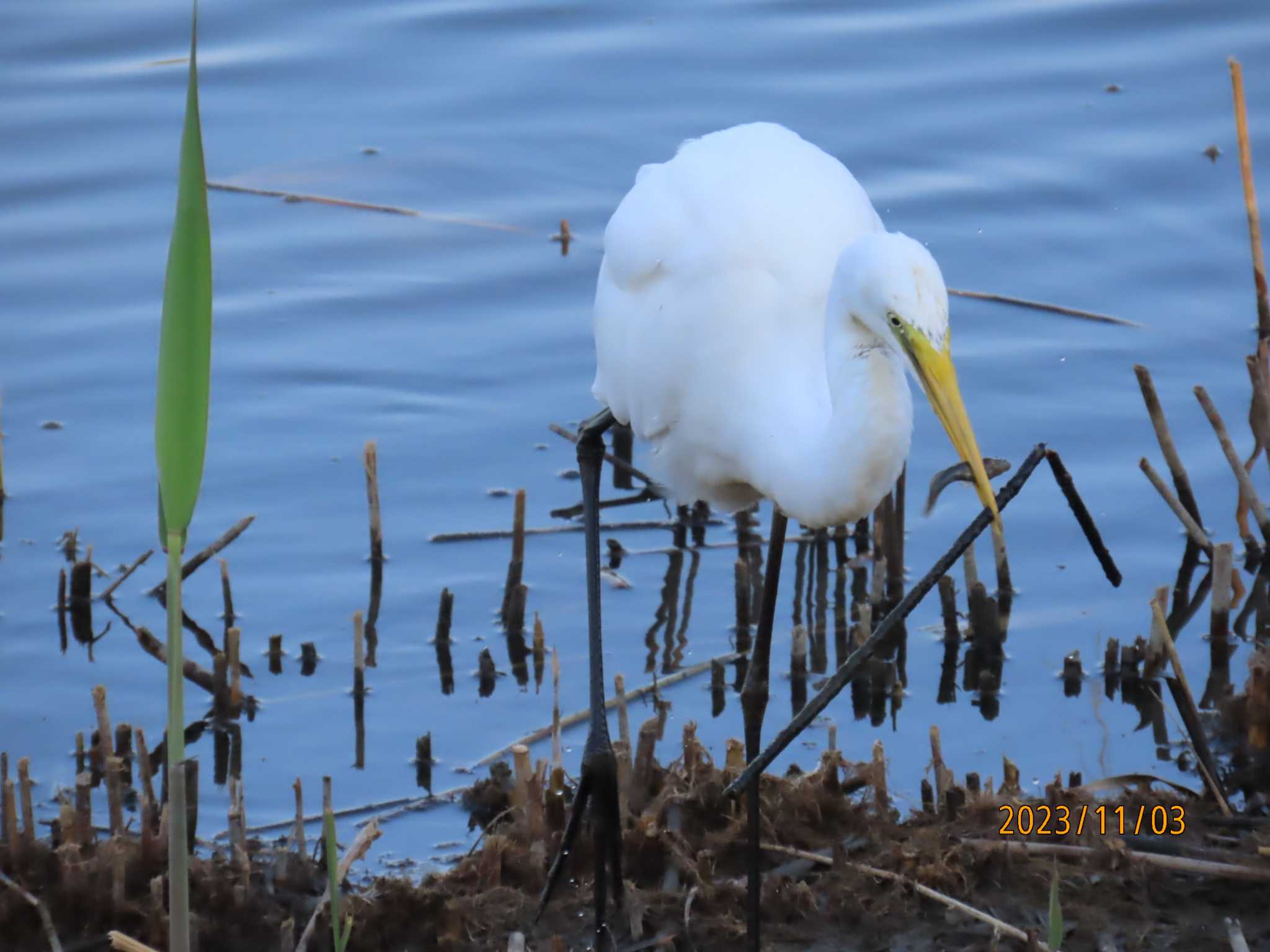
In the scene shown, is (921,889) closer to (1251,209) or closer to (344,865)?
(344,865)

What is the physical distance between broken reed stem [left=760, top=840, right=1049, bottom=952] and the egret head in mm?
790

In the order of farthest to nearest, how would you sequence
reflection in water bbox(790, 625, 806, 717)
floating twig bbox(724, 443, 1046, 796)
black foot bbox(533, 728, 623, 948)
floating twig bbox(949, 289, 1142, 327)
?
floating twig bbox(949, 289, 1142, 327)
reflection in water bbox(790, 625, 806, 717)
black foot bbox(533, 728, 623, 948)
floating twig bbox(724, 443, 1046, 796)

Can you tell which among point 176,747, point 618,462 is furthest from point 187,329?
point 618,462

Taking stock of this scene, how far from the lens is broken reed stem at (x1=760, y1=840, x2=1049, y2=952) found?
346cm

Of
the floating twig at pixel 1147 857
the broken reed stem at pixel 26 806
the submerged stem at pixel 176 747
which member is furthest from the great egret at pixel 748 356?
the submerged stem at pixel 176 747

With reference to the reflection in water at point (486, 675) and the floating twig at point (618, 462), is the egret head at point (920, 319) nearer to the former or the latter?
the reflection in water at point (486, 675)

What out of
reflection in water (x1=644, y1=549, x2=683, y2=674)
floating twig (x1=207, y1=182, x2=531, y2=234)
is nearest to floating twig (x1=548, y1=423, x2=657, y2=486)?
reflection in water (x1=644, y1=549, x2=683, y2=674)

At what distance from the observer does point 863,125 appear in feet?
25.5

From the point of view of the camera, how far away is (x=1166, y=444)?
5.16 m

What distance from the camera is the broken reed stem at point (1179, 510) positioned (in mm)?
5027

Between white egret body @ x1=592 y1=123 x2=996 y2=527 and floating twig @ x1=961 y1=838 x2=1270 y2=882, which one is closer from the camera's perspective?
white egret body @ x1=592 y1=123 x2=996 y2=527

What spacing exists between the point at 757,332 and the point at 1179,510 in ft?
5.40

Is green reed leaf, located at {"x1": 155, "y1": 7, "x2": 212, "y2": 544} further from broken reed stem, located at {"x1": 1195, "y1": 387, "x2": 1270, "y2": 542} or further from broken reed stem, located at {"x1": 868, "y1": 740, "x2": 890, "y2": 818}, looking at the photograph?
broken reed stem, located at {"x1": 1195, "y1": 387, "x2": 1270, "y2": 542}
